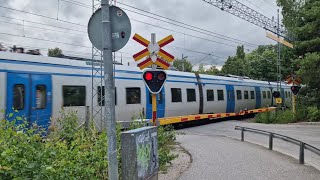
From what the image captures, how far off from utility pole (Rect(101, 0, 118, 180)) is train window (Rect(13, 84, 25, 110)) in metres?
8.09

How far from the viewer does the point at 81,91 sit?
14.7 meters

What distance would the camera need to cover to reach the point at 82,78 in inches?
586

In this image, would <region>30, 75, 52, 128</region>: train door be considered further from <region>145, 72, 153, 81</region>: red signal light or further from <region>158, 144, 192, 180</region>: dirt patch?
<region>145, 72, 153, 81</region>: red signal light

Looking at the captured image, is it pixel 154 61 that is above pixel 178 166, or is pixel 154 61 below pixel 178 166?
above

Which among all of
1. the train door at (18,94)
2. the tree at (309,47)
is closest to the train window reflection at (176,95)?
the tree at (309,47)

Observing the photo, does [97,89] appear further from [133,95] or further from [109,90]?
[109,90]

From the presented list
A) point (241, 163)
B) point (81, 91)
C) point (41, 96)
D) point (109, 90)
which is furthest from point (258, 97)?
point (109, 90)

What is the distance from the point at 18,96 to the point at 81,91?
119 inches

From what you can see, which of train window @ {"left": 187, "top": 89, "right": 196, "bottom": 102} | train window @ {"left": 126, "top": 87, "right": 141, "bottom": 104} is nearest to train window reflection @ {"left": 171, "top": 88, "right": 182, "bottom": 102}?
train window @ {"left": 187, "top": 89, "right": 196, "bottom": 102}

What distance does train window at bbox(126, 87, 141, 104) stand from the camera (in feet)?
55.9

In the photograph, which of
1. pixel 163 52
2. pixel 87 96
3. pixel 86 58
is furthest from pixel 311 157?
pixel 86 58

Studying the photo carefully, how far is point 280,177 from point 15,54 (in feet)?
28.7

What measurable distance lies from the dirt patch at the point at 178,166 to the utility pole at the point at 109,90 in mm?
3462

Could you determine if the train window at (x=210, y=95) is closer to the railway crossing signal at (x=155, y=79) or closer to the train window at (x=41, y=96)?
the train window at (x=41, y=96)
